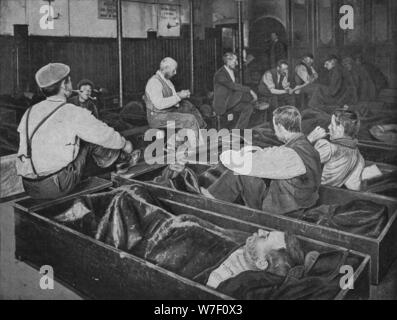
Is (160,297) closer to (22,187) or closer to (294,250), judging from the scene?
(294,250)

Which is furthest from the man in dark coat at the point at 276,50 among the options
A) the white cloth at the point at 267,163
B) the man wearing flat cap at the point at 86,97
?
the man wearing flat cap at the point at 86,97

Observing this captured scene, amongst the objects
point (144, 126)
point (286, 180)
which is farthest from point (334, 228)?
point (144, 126)

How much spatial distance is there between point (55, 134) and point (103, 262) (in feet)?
4.62

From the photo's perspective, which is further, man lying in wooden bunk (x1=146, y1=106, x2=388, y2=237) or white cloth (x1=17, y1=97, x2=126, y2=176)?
white cloth (x1=17, y1=97, x2=126, y2=176)

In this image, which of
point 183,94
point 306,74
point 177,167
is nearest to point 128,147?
point 177,167

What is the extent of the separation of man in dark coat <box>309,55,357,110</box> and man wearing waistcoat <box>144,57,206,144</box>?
1.32 meters

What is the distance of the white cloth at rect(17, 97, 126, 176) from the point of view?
15.1 ft

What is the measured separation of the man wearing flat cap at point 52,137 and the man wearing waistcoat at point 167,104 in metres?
0.83

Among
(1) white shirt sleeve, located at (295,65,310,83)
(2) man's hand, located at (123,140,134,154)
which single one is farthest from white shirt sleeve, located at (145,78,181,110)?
(1) white shirt sleeve, located at (295,65,310,83)

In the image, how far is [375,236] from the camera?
3.86 metres

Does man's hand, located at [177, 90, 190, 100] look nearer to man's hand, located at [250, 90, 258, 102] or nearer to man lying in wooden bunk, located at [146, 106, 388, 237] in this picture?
man's hand, located at [250, 90, 258, 102]

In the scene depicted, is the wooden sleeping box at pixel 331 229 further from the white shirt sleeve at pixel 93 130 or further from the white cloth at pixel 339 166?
the white shirt sleeve at pixel 93 130

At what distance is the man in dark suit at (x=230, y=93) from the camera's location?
5316mm

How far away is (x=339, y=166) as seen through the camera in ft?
14.7
